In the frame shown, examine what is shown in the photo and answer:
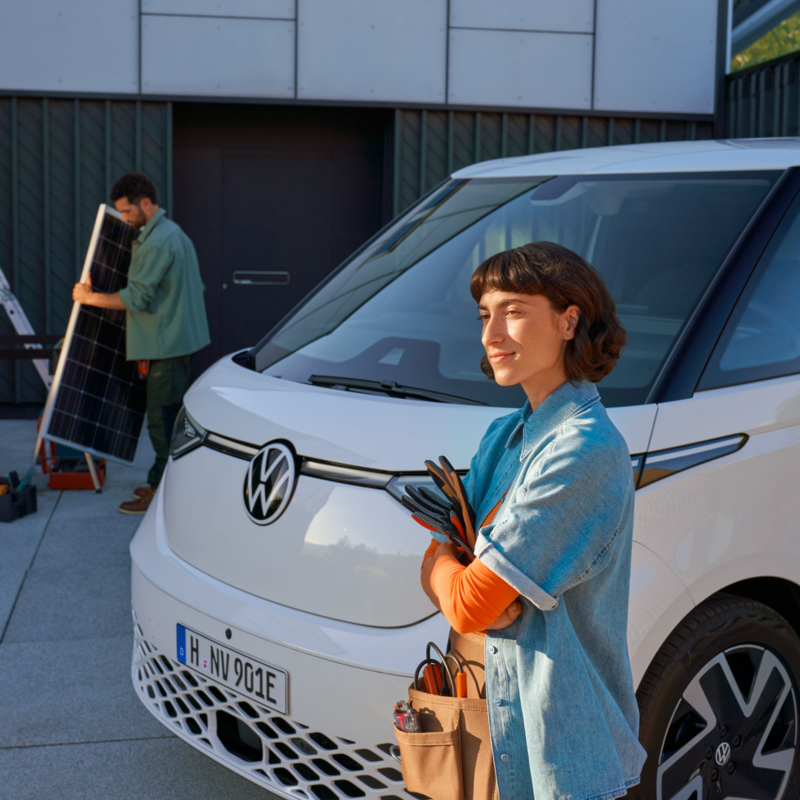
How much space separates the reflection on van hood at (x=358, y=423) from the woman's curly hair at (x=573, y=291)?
0.62 metres

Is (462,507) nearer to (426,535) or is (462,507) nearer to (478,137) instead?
(426,535)

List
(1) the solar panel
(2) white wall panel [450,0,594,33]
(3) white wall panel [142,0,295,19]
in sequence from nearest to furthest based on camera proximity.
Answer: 1. (1) the solar panel
2. (3) white wall panel [142,0,295,19]
3. (2) white wall panel [450,0,594,33]

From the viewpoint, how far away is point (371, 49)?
927 cm

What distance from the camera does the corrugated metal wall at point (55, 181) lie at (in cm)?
903

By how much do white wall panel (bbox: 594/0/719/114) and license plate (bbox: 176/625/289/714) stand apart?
824 centimetres

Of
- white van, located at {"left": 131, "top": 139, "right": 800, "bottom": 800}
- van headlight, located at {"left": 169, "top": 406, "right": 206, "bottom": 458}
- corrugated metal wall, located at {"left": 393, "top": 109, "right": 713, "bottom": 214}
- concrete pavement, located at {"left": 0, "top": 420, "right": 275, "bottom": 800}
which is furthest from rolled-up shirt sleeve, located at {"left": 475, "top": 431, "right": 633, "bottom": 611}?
corrugated metal wall, located at {"left": 393, "top": 109, "right": 713, "bottom": 214}

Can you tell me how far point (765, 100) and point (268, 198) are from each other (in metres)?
4.78

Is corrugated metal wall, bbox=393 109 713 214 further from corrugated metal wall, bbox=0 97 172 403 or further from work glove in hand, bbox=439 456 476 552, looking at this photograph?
work glove in hand, bbox=439 456 476 552

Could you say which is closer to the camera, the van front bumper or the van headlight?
the van front bumper

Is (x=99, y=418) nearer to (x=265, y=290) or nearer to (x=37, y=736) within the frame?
(x=37, y=736)

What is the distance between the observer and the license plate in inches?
91.2

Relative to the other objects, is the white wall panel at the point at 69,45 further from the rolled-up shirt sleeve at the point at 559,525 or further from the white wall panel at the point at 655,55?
the rolled-up shirt sleeve at the point at 559,525

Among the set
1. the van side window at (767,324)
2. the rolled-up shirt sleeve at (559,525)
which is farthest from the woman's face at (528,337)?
the van side window at (767,324)

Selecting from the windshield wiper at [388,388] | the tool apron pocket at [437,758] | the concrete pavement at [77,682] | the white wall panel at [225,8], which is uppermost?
the white wall panel at [225,8]
